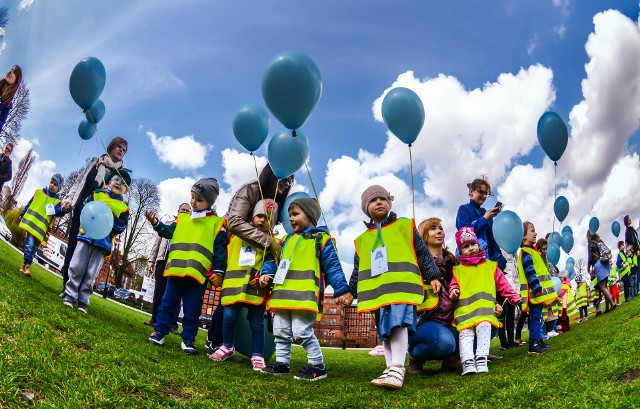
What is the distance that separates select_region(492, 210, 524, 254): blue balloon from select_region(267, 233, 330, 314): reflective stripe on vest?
238 cm

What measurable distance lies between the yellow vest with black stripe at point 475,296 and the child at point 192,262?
8.25 ft

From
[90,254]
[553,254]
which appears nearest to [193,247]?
[90,254]

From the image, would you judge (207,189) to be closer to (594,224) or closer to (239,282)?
(239,282)

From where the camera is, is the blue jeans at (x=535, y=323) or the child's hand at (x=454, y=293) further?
the blue jeans at (x=535, y=323)

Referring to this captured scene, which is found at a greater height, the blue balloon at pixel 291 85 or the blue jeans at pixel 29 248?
the blue balloon at pixel 291 85

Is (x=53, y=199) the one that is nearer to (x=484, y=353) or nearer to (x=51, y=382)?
(x=51, y=382)

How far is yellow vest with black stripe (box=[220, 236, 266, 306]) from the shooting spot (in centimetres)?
431

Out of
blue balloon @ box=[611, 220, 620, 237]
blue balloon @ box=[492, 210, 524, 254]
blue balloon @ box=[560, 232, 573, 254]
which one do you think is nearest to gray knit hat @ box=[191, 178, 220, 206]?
blue balloon @ box=[492, 210, 524, 254]

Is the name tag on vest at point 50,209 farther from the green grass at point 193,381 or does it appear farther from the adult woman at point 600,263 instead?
the adult woman at point 600,263

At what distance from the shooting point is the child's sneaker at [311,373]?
12.1 ft

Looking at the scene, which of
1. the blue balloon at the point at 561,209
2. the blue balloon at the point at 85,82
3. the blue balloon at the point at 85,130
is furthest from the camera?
the blue balloon at the point at 561,209

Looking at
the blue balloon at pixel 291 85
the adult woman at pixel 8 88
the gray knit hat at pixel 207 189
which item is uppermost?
the adult woman at pixel 8 88

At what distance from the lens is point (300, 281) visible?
396 cm

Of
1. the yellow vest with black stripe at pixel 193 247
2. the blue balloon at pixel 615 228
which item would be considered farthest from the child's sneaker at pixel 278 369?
the blue balloon at pixel 615 228
